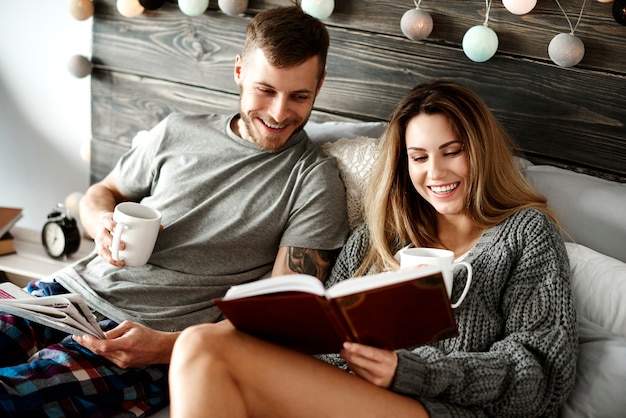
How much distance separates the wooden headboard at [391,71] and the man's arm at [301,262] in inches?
20.4

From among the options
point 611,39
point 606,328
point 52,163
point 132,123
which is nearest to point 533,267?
point 606,328

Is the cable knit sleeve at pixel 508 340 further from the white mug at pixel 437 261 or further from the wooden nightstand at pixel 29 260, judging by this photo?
the wooden nightstand at pixel 29 260

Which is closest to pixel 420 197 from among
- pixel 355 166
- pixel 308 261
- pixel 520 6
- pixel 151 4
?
pixel 355 166

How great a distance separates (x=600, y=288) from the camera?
4.72 feet

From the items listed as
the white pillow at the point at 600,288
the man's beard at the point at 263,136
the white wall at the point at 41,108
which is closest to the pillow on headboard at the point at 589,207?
the white pillow at the point at 600,288

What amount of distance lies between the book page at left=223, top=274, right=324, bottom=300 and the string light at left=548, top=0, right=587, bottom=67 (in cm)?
95

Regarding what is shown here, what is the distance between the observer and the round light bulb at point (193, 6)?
213cm

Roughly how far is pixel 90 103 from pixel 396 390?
1709mm

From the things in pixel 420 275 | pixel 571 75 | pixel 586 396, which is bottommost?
pixel 586 396

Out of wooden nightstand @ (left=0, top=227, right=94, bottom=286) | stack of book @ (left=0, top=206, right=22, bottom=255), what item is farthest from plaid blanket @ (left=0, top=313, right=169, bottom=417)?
stack of book @ (left=0, top=206, right=22, bottom=255)

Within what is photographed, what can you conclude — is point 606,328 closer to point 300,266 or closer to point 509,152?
point 509,152

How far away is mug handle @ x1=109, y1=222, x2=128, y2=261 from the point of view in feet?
5.20

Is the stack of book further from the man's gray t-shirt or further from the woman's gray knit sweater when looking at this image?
the woman's gray knit sweater

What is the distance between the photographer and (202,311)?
172cm
